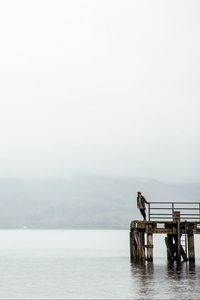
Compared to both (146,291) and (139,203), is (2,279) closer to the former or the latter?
(139,203)

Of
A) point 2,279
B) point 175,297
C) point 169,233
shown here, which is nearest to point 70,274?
point 2,279

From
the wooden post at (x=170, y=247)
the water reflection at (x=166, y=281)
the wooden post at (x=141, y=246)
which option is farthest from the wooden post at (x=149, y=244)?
the wooden post at (x=170, y=247)

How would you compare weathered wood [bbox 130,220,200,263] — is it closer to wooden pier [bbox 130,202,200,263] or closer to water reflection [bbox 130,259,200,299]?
wooden pier [bbox 130,202,200,263]

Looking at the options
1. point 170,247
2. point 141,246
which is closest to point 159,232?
point 141,246

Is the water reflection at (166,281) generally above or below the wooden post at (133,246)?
below

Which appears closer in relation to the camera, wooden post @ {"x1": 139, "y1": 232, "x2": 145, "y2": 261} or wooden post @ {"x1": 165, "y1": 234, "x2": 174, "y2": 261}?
wooden post @ {"x1": 139, "y1": 232, "x2": 145, "y2": 261}

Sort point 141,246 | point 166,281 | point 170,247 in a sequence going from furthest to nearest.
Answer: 1. point 170,247
2. point 141,246
3. point 166,281

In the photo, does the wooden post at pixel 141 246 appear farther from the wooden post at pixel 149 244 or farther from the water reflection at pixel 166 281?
the wooden post at pixel 149 244

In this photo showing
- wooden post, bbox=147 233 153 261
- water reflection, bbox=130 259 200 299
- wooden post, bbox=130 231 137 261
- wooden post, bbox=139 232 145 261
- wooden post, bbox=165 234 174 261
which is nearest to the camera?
water reflection, bbox=130 259 200 299

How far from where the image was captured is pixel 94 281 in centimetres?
4484

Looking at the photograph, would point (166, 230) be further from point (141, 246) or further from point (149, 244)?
point (141, 246)

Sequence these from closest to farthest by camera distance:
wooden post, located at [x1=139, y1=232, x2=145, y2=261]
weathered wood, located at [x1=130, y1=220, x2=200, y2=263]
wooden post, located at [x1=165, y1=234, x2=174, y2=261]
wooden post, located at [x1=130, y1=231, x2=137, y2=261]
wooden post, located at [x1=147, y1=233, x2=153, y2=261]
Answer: wooden post, located at [x1=147, y1=233, x2=153, y2=261] < weathered wood, located at [x1=130, y1=220, x2=200, y2=263] < wooden post, located at [x1=139, y1=232, x2=145, y2=261] < wooden post, located at [x1=130, y1=231, x2=137, y2=261] < wooden post, located at [x1=165, y1=234, x2=174, y2=261]

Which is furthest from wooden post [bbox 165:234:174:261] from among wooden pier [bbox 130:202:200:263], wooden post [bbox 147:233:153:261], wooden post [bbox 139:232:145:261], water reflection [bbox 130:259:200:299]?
wooden post [bbox 147:233:153:261]

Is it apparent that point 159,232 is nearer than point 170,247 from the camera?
Yes
